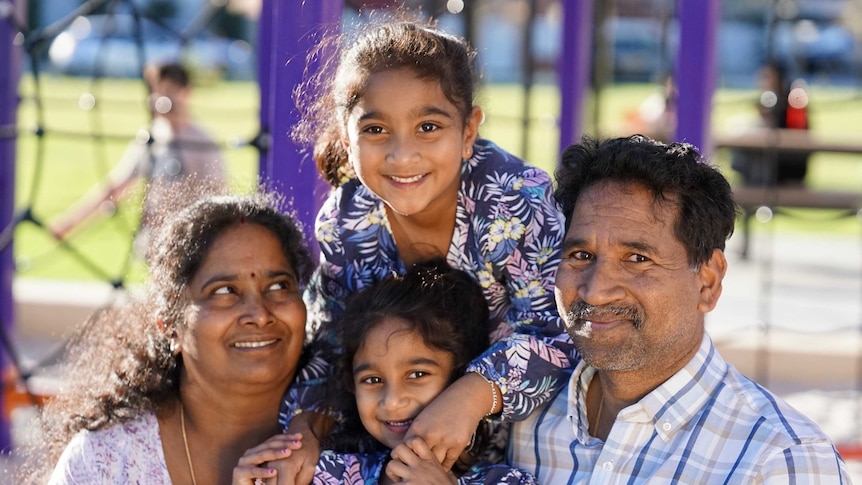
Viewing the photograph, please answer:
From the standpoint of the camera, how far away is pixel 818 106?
557 inches

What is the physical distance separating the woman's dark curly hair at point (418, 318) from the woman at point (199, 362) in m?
0.14

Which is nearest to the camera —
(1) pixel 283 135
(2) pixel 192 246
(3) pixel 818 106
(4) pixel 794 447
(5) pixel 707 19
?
(4) pixel 794 447

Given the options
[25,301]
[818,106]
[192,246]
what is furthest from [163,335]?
[818,106]

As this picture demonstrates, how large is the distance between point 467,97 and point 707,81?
80cm

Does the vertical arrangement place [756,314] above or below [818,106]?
below

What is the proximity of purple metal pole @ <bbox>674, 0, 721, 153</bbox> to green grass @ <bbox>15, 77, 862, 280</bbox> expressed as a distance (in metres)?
1.89

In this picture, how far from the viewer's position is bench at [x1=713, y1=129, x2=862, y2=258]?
6555 mm

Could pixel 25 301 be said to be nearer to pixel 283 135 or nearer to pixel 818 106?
pixel 283 135

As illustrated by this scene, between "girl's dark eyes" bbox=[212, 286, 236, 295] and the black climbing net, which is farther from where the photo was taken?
the black climbing net

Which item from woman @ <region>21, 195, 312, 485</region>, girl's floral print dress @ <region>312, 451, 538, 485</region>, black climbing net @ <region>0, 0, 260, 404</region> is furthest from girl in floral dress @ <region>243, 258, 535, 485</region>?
black climbing net @ <region>0, 0, 260, 404</region>

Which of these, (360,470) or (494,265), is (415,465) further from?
(494,265)

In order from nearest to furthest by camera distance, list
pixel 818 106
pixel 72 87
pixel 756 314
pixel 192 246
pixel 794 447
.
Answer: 1. pixel 794 447
2. pixel 192 246
3. pixel 756 314
4. pixel 818 106
5. pixel 72 87

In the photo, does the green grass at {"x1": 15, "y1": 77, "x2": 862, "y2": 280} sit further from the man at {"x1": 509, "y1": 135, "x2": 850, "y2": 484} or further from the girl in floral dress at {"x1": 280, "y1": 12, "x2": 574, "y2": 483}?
the man at {"x1": 509, "y1": 135, "x2": 850, "y2": 484}

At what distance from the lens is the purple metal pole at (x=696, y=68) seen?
2789 mm
